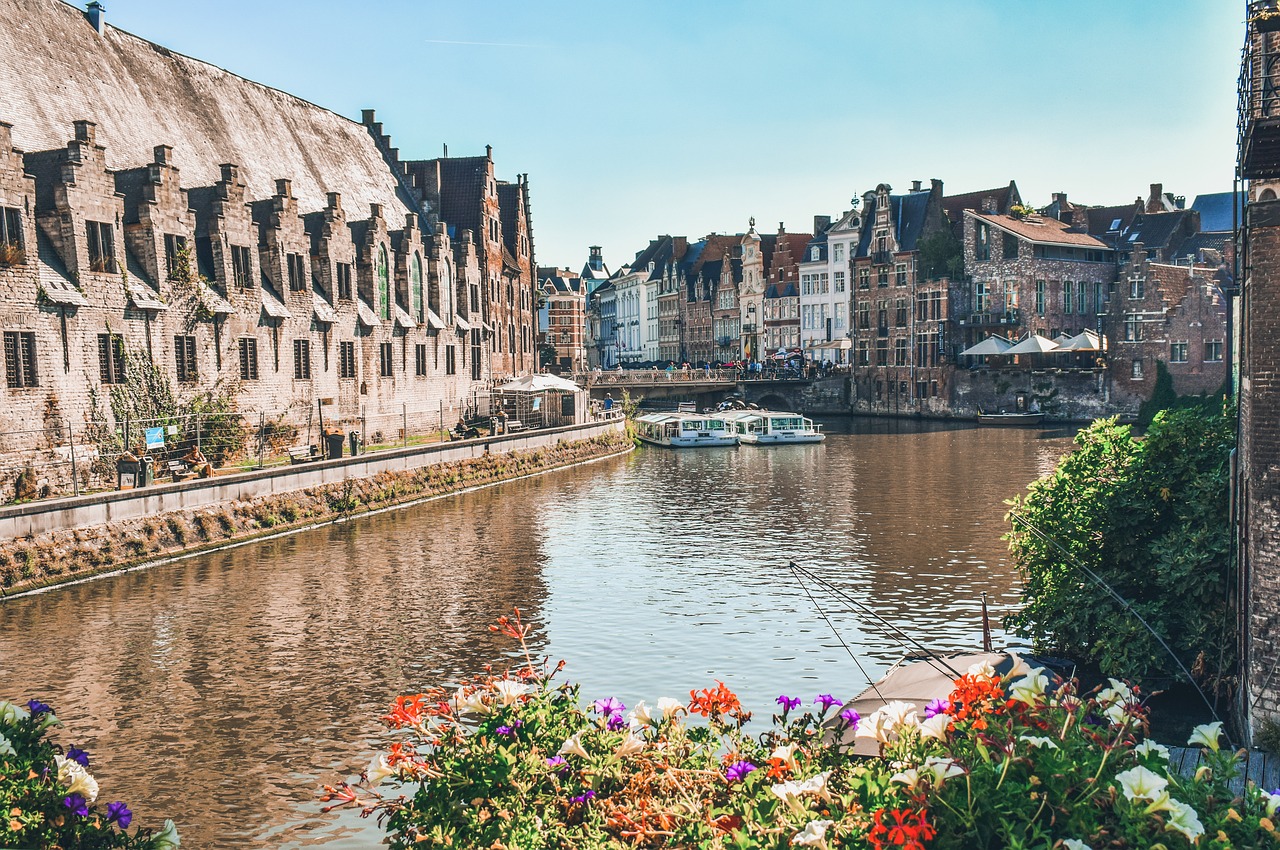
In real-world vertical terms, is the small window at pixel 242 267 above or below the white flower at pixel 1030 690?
above

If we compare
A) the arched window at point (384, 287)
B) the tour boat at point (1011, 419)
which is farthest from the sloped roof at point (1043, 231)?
the arched window at point (384, 287)

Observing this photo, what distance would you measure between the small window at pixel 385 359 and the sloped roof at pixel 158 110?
7331mm

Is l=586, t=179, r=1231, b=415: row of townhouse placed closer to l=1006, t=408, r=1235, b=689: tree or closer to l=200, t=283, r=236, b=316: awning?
l=200, t=283, r=236, b=316: awning

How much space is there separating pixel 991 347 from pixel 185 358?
61.3 m

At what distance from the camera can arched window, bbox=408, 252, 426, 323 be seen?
5572 cm

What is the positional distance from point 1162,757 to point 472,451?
42694 millimetres

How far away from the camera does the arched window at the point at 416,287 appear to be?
55719mm

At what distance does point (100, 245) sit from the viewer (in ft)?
114

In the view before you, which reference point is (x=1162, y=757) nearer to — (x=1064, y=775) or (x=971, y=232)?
(x=1064, y=775)

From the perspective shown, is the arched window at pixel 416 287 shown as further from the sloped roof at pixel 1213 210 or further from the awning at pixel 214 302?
the sloped roof at pixel 1213 210

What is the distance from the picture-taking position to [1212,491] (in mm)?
16969

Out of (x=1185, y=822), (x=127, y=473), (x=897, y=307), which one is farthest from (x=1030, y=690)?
(x=897, y=307)

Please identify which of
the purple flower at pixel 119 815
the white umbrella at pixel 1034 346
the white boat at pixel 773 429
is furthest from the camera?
the white umbrella at pixel 1034 346

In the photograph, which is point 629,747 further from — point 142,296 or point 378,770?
point 142,296
